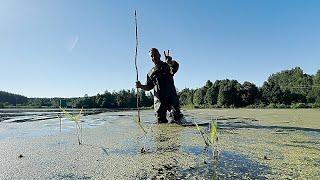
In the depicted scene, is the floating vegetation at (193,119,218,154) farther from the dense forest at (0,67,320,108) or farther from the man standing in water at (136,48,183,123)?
the dense forest at (0,67,320,108)

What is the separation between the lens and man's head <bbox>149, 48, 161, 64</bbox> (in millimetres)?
10586

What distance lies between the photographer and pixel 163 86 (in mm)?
10773

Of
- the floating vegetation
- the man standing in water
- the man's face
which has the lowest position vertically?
the floating vegetation

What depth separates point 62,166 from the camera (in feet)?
14.5

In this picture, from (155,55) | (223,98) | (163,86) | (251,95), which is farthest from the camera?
(223,98)

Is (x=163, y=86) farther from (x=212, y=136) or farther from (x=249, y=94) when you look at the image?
(x=249, y=94)

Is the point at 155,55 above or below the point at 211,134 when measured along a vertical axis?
above

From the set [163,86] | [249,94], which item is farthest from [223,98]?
[163,86]

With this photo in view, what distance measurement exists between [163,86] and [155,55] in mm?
903

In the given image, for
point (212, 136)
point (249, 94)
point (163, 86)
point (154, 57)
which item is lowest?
point (212, 136)

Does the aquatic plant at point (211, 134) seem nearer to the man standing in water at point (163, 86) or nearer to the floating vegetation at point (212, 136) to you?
the floating vegetation at point (212, 136)

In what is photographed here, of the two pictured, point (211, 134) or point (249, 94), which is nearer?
point (211, 134)

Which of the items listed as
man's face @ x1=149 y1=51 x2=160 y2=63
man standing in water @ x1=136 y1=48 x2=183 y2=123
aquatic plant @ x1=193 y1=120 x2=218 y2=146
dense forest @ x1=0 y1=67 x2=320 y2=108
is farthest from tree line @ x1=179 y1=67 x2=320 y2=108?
aquatic plant @ x1=193 y1=120 x2=218 y2=146

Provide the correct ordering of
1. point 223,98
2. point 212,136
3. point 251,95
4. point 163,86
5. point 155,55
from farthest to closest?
point 223,98
point 251,95
point 163,86
point 155,55
point 212,136
